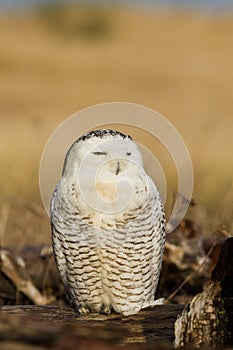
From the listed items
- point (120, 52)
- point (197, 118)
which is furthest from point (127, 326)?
point (120, 52)

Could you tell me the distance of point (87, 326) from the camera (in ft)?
13.6

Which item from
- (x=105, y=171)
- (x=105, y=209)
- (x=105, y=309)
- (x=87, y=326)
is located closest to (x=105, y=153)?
(x=105, y=171)

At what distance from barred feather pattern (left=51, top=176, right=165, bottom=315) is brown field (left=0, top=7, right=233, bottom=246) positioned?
620cm

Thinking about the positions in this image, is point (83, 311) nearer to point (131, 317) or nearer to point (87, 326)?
point (131, 317)

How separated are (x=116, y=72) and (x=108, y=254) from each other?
29.5 meters

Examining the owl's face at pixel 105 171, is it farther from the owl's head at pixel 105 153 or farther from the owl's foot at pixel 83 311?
the owl's foot at pixel 83 311

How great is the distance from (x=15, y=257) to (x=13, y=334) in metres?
3.83

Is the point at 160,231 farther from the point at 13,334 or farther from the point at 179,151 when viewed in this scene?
the point at 179,151

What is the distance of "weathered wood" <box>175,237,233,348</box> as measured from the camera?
3.66 metres

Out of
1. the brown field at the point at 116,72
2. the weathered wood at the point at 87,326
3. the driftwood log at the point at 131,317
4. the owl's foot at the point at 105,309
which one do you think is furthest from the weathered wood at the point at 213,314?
the brown field at the point at 116,72

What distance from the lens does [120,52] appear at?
123 ft

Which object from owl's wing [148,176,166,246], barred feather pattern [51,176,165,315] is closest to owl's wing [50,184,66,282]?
barred feather pattern [51,176,165,315]

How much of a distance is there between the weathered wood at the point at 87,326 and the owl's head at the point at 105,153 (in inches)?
26.3

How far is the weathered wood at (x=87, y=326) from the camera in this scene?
239 centimetres
